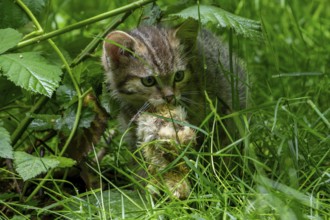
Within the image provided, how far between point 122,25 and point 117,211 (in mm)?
1318

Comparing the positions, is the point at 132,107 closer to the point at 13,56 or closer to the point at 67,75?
the point at 67,75

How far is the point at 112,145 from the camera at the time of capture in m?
3.45

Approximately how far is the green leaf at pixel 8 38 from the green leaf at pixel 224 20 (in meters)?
0.70

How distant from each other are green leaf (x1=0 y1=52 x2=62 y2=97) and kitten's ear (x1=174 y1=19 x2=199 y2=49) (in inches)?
27.1

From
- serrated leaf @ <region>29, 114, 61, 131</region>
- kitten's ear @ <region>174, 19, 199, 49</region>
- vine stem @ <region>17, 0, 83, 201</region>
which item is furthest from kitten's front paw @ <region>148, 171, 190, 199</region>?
kitten's ear @ <region>174, 19, 199, 49</region>

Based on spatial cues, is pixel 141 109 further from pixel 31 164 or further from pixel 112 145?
pixel 31 164

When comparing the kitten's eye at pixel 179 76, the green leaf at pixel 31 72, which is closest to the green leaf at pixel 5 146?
the green leaf at pixel 31 72

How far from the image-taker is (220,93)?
345 cm

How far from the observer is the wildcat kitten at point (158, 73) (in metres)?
3.02

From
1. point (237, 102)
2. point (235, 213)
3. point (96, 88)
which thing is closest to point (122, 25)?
point (96, 88)

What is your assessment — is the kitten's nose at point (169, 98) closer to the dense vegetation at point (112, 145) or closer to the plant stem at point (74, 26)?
the dense vegetation at point (112, 145)

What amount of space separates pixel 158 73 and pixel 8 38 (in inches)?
27.3

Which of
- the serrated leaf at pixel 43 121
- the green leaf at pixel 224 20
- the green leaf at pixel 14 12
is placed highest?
the green leaf at pixel 14 12

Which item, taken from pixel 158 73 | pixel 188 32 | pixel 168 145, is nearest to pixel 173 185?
pixel 168 145
